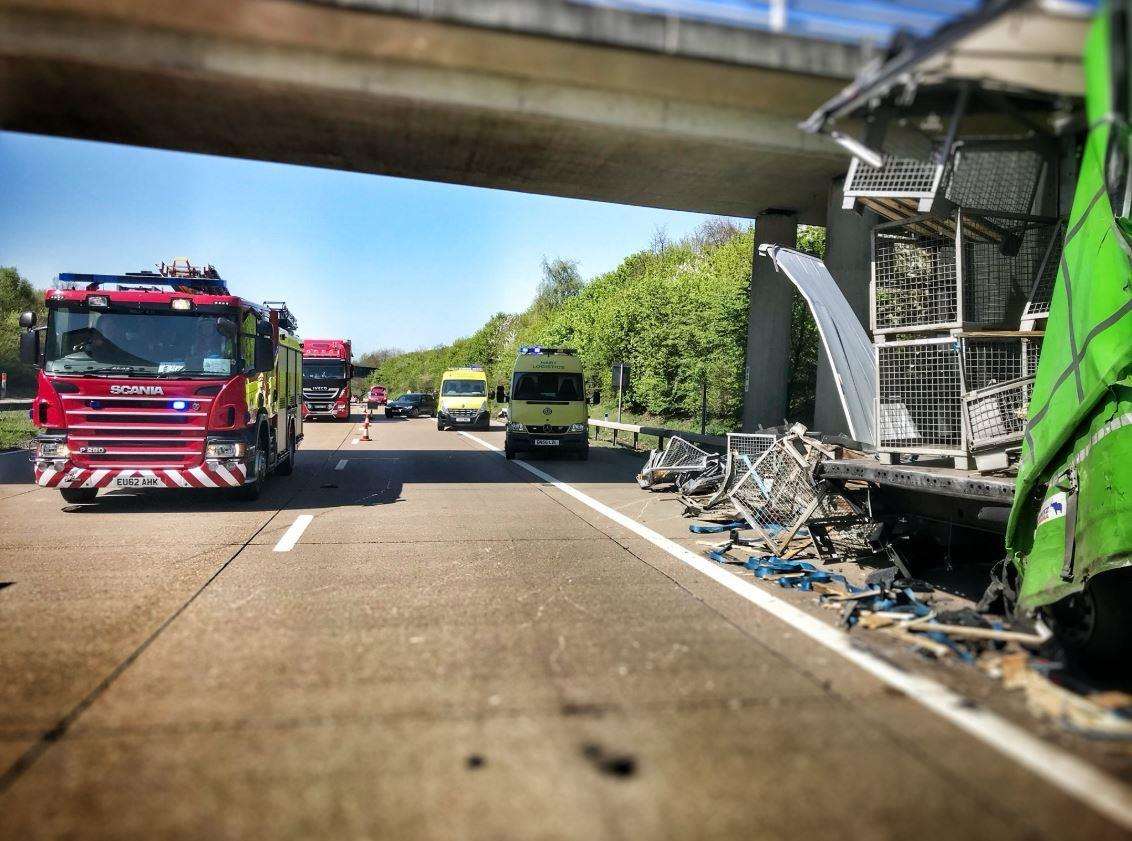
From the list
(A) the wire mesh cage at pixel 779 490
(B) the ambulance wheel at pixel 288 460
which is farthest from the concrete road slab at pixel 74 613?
(B) the ambulance wheel at pixel 288 460

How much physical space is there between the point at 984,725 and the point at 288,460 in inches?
552

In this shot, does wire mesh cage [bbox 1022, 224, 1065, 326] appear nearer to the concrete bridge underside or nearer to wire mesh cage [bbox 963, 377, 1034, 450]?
wire mesh cage [bbox 963, 377, 1034, 450]

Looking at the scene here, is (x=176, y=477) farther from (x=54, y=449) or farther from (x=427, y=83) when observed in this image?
(x=427, y=83)

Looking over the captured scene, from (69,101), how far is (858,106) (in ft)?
32.9

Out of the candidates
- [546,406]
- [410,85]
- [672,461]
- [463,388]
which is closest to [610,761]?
[410,85]

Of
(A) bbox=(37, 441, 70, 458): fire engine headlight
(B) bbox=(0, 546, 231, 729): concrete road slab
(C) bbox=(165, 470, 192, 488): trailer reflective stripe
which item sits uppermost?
(A) bbox=(37, 441, 70, 458): fire engine headlight

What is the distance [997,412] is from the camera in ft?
23.1

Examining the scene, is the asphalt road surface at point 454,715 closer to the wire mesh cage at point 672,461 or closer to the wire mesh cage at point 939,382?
the wire mesh cage at point 939,382

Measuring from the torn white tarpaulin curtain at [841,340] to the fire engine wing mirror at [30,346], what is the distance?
9.02 m

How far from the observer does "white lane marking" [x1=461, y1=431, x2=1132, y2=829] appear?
3.17m

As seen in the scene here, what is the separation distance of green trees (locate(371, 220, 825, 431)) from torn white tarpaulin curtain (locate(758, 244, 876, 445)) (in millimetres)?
13893

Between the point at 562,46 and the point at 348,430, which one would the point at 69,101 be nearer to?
the point at 562,46

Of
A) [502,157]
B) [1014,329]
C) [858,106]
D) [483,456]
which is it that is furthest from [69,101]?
[483,456]

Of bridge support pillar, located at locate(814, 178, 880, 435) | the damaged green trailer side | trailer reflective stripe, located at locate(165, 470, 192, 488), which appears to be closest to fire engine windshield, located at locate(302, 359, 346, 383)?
bridge support pillar, located at locate(814, 178, 880, 435)
